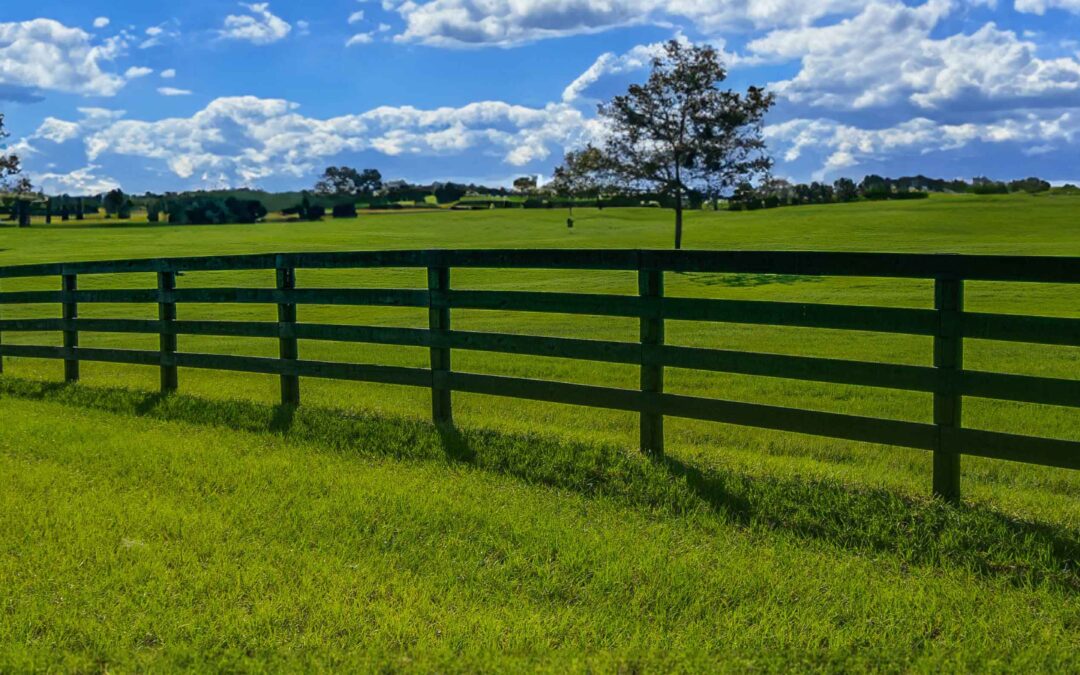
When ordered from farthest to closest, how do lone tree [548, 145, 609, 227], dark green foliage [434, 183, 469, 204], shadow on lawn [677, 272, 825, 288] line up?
dark green foliage [434, 183, 469, 204], lone tree [548, 145, 609, 227], shadow on lawn [677, 272, 825, 288]

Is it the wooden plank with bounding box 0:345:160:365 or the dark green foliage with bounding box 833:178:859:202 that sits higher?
the dark green foliage with bounding box 833:178:859:202

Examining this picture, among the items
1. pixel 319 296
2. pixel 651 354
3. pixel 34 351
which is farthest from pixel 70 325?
pixel 651 354

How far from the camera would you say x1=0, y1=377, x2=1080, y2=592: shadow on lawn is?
5.65 m

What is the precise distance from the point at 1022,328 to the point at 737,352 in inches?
72.2

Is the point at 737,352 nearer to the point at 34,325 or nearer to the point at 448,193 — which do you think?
the point at 34,325

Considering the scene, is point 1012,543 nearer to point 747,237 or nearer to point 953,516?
point 953,516

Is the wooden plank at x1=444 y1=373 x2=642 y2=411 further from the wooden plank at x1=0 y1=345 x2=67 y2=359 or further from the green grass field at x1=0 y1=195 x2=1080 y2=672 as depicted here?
the wooden plank at x1=0 y1=345 x2=67 y2=359

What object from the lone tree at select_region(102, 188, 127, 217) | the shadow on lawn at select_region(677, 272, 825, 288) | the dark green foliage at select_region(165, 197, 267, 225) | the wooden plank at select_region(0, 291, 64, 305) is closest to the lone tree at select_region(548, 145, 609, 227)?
the shadow on lawn at select_region(677, 272, 825, 288)

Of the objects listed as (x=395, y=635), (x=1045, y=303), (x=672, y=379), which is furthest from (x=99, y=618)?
(x=1045, y=303)

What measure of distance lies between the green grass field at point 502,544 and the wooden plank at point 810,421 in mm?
371

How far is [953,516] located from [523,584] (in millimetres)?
2792

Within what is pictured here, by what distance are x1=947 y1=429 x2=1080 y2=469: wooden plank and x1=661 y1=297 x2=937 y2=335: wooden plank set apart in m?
0.71

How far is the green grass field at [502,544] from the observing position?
14.7 ft

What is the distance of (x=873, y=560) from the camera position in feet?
18.2
